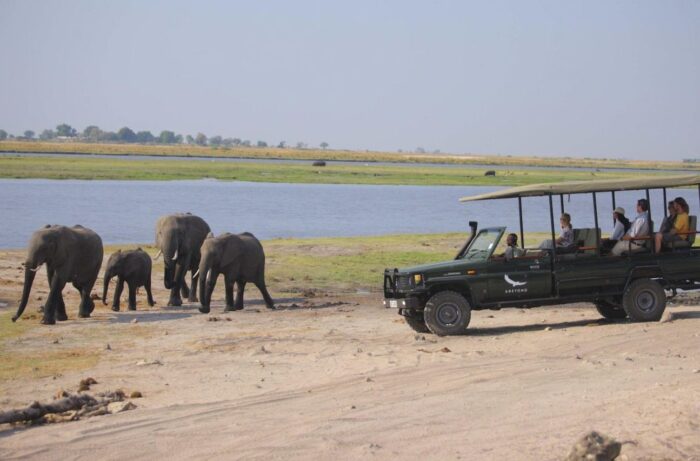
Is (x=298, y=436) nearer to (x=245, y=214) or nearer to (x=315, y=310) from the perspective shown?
(x=315, y=310)

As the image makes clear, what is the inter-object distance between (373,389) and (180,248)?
12568mm

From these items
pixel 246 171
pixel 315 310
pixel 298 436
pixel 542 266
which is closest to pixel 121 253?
pixel 315 310

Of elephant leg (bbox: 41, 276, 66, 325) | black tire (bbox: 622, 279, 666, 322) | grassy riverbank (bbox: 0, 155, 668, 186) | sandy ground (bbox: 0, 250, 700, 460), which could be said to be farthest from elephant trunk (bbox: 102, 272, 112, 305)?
grassy riverbank (bbox: 0, 155, 668, 186)

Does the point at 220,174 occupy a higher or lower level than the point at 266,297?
higher

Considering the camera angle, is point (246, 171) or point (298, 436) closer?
point (298, 436)

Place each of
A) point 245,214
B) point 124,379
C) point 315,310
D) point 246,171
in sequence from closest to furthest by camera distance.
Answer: point 124,379 < point 315,310 < point 245,214 < point 246,171

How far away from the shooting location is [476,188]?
3408 inches

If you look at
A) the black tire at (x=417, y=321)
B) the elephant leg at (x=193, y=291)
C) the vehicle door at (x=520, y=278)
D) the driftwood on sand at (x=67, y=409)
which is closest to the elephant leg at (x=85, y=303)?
the elephant leg at (x=193, y=291)

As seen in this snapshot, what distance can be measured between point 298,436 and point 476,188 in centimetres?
7670

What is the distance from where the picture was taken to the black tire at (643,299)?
1806cm

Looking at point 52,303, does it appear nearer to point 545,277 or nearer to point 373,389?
point 545,277

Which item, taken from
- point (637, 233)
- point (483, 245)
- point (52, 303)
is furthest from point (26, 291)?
point (637, 233)

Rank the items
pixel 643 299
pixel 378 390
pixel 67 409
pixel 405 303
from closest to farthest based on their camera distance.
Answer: pixel 67 409
pixel 378 390
pixel 405 303
pixel 643 299

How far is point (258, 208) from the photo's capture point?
5700 cm
